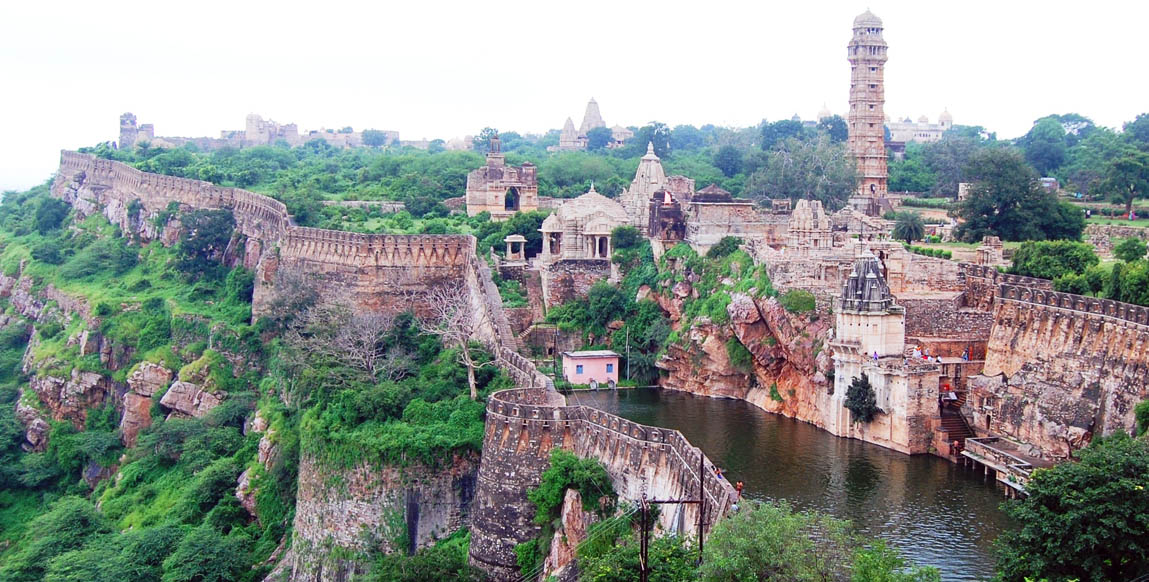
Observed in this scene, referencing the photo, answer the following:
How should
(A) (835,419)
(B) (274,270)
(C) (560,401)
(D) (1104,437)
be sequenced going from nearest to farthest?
(C) (560,401) → (D) (1104,437) → (A) (835,419) → (B) (274,270)

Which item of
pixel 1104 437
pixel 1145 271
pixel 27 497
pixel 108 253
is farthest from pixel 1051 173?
pixel 27 497

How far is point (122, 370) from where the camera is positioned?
5062cm

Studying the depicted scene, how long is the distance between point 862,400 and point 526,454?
588 inches

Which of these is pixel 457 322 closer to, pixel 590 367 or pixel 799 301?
pixel 590 367

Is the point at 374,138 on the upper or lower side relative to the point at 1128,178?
A: upper

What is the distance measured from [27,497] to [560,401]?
2624cm

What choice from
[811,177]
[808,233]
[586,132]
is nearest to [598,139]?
[586,132]

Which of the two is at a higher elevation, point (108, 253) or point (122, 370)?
point (108, 253)

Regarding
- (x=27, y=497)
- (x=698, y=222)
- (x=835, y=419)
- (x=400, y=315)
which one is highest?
(x=698, y=222)

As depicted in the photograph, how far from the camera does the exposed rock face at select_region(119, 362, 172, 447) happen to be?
47531 mm

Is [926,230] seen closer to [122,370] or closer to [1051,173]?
[1051,173]

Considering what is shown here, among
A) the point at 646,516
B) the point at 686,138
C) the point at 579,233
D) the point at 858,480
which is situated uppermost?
the point at 686,138

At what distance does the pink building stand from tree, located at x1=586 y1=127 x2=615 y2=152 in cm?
6470

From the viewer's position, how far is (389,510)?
3234 centimetres
